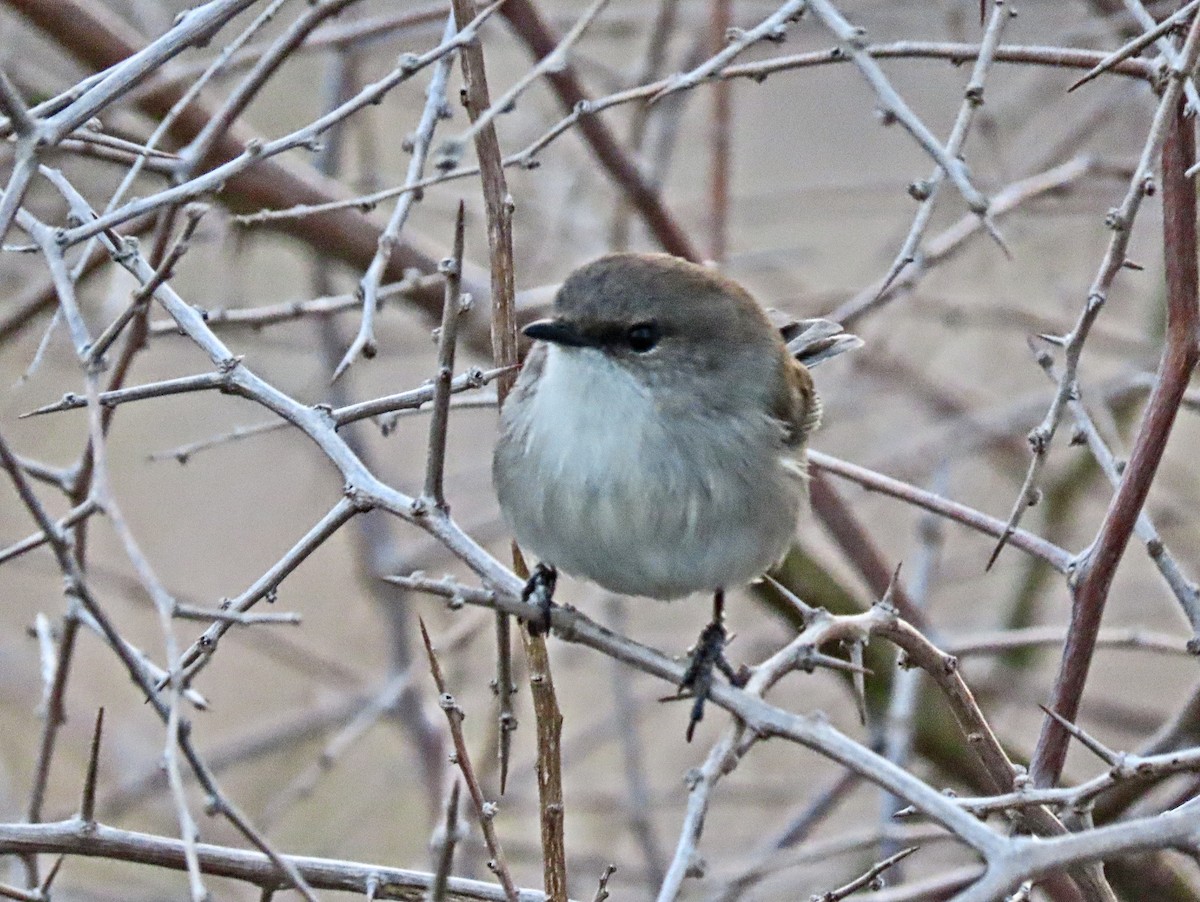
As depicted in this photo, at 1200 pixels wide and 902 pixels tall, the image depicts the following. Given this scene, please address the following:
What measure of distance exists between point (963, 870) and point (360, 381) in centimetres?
571

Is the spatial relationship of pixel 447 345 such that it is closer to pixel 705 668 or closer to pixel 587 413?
pixel 705 668

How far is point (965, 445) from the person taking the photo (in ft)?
17.5

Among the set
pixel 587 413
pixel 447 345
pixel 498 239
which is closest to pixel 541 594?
pixel 587 413

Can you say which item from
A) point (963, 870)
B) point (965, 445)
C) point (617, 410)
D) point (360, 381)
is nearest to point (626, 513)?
point (617, 410)

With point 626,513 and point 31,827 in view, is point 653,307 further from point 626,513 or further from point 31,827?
point 31,827

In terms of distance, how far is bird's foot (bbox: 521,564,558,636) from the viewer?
2615mm

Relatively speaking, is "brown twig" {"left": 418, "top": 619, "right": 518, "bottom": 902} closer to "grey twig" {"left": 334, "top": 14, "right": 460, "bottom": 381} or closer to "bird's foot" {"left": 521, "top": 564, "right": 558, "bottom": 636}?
"bird's foot" {"left": 521, "top": 564, "right": 558, "bottom": 636}

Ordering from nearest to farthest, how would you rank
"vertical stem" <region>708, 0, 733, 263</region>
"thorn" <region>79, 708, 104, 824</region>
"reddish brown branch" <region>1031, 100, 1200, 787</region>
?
"thorn" <region>79, 708, 104, 824</region>, "reddish brown branch" <region>1031, 100, 1200, 787</region>, "vertical stem" <region>708, 0, 733, 263</region>

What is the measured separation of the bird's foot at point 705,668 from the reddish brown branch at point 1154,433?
0.61 metres

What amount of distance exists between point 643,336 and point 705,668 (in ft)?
2.77

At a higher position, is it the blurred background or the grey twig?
the blurred background

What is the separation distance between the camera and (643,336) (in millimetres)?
3285

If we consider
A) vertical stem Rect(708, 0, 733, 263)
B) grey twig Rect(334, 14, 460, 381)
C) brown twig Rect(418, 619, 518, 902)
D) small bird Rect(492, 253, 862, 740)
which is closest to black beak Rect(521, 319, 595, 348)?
small bird Rect(492, 253, 862, 740)

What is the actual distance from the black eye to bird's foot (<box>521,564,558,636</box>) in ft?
1.74
